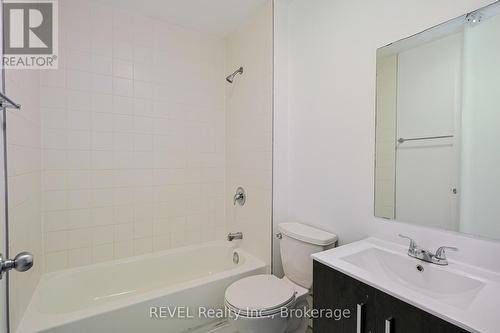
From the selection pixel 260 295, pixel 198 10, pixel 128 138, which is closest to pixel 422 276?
pixel 260 295

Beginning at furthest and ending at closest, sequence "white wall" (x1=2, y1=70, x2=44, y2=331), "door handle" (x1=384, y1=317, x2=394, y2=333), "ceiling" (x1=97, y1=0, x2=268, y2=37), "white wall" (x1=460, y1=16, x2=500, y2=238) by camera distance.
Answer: "ceiling" (x1=97, y1=0, x2=268, y2=37)
"white wall" (x1=2, y1=70, x2=44, y2=331)
"white wall" (x1=460, y1=16, x2=500, y2=238)
"door handle" (x1=384, y1=317, x2=394, y2=333)

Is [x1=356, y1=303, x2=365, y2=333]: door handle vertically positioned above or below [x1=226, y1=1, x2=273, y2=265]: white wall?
below

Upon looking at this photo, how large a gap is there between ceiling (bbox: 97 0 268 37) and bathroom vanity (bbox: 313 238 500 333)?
1.98m

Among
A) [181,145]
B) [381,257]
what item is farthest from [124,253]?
[381,257]

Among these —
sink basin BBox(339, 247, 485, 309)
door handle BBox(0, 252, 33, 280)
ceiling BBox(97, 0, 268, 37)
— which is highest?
ceiling BBox(97, 0, 268, 37)

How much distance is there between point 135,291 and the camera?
2.05 metres

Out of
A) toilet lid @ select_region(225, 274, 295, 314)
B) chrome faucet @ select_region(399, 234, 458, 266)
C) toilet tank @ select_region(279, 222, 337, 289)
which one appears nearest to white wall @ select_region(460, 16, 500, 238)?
chrome faucet @ select_region(399, 234, 458, 266)

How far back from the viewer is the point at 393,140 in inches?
52.4

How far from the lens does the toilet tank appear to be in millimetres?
1522

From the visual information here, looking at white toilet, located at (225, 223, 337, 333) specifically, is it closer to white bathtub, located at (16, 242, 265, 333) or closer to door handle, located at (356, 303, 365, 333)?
white bathtub, located at (16, 242, 265, 333)

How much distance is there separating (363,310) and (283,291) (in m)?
0.63

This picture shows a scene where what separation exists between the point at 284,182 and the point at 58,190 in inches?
68.9

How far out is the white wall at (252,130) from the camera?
1.96m
